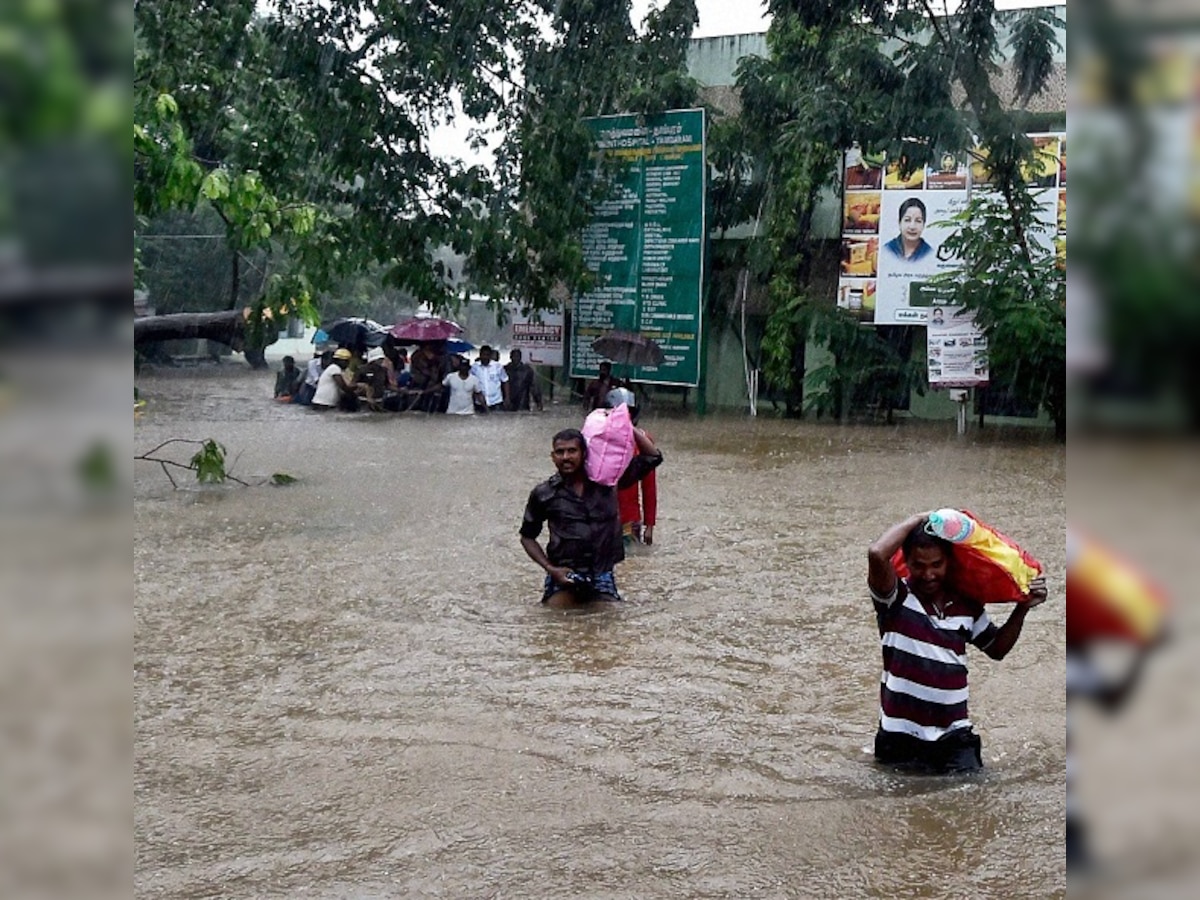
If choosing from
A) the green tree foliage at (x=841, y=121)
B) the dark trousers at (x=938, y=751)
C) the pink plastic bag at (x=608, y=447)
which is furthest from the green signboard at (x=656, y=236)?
the dark trousers at (x=938, y=751)

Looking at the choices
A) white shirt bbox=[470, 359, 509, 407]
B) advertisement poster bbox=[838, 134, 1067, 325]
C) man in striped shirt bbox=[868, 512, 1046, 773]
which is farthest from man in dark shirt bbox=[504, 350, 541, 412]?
man in striped shirt bbox=[868, 512, 1046, 773]

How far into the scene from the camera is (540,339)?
19.7 m

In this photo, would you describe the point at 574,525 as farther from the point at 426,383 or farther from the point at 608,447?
the point at 426,383

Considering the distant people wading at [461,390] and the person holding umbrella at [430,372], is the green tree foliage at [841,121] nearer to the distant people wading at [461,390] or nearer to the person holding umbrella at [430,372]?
the distant people wading at [461,390]

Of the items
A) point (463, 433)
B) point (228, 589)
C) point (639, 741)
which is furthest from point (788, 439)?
point (639, 741)

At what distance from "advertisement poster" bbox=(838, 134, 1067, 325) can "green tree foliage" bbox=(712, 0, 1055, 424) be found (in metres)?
0.45

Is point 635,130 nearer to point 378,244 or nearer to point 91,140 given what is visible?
point 378,244

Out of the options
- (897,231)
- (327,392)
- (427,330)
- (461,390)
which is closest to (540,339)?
(461,390)

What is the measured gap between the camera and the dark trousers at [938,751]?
4074mm

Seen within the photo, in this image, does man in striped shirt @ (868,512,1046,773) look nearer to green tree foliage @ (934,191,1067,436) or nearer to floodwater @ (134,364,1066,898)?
floodwater @ (134,364,1066,898)

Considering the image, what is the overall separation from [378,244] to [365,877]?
10.3 meters

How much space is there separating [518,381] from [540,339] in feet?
2.31

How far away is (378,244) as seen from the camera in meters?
13.2

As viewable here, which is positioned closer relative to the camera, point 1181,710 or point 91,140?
point 1181,710
